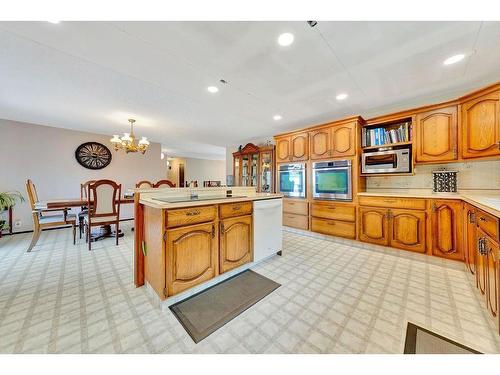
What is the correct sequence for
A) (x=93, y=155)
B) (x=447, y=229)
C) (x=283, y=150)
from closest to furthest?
(x=447, y=229), (x=283, y=150), (x=93, y=155)

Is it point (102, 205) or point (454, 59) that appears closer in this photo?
point (454, 59)

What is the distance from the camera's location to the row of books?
2.72 m

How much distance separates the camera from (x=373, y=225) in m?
2.79

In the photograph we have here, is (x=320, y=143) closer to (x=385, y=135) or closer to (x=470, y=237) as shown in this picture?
(x=385, y=135)

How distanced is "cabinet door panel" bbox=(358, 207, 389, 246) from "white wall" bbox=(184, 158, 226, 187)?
23.8 feet

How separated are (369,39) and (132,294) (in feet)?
10.1

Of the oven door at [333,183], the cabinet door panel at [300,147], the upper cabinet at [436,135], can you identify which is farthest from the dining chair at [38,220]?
the upper cabinet at [436,135]

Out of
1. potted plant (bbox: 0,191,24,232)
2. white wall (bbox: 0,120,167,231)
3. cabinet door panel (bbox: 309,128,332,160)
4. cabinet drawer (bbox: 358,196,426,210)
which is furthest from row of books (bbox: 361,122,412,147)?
potted plant (bbox: 0,191,24,232)

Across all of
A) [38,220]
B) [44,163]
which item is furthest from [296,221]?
[44,163]

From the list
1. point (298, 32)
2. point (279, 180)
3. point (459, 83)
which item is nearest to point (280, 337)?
point (298, 32)

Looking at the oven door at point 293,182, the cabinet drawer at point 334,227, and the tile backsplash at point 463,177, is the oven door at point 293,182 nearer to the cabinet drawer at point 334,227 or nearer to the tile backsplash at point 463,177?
the cabinet drawer at point 334,227

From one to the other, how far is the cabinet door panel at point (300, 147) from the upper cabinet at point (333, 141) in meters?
0.11

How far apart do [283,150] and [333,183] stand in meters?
1.25

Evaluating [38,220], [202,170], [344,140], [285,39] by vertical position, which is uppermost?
[285,39]
